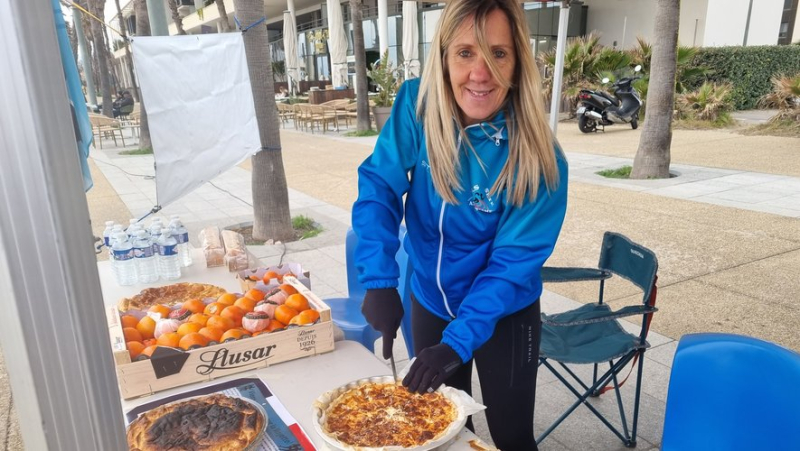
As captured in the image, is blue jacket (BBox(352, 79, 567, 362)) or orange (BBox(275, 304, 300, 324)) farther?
orange (BBox(275, 304, 300, 324))

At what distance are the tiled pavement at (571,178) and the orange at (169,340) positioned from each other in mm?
1693

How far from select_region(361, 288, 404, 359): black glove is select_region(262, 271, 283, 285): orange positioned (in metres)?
0.74

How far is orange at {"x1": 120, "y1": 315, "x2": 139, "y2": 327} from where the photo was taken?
1948 millimetres

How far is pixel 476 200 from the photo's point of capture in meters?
1.82

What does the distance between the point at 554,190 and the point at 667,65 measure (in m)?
7.70

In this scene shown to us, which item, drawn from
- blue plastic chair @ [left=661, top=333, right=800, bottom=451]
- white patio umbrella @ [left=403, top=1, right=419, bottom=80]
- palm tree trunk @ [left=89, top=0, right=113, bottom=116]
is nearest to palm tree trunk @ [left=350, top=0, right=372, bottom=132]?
white patio umbrella @ [left=403, top=1, right=419, bottom=80]

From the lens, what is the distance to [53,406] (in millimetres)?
667

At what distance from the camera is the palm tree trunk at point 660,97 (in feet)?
26.5

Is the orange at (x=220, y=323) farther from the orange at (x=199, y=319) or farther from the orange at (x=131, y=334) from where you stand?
the orange at (x=131, y=334)

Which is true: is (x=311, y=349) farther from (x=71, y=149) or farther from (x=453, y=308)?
(x=71, y=149)

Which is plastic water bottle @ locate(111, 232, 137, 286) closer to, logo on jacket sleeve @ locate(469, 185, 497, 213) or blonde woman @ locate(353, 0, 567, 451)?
blonde woman @ locate(353, 0, 567, 451)

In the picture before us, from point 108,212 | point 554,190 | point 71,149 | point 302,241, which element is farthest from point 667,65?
point 71,149

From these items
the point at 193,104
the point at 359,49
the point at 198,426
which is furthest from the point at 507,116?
the point at 359,49

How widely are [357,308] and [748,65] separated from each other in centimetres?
1767
